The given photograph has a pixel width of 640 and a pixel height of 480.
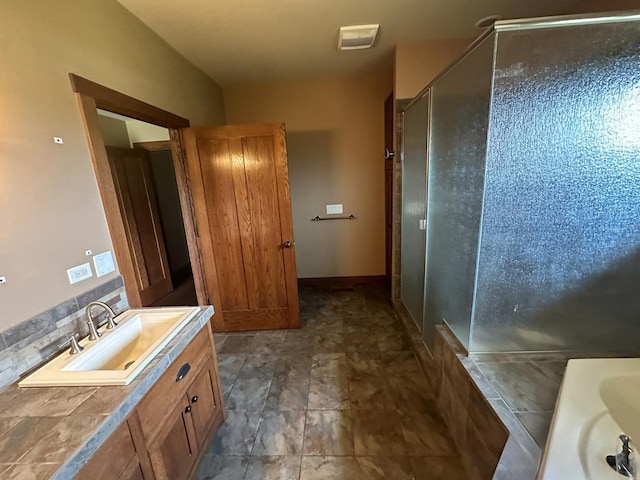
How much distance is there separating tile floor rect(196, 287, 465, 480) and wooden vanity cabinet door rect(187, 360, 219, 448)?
6.6 inches

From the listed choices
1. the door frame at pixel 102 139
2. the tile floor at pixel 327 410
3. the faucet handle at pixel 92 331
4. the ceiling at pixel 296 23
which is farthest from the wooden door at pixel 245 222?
the faucet handle at pixel 92 331

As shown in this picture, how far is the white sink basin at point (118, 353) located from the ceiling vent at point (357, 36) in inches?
91.6

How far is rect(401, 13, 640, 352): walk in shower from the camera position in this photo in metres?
1.13

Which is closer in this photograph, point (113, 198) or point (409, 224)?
point (113, 198)

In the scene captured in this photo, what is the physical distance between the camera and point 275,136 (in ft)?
7.89

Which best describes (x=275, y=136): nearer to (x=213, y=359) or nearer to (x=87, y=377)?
(x=213, y=359)

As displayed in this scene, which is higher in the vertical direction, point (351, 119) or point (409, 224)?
point (351, 119)

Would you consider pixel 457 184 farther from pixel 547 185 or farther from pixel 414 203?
pixel 414 203

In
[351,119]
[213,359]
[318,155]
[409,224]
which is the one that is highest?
[351,119]

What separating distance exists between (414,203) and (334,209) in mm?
1358

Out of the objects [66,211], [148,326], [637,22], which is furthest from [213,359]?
[637,22]

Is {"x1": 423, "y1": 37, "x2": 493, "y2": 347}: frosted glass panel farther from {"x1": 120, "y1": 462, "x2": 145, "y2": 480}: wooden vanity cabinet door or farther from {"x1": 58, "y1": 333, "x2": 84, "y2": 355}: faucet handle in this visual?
{"x1": 58, "y1": 333, "x2": 84, "y2": 355}: faucet handle

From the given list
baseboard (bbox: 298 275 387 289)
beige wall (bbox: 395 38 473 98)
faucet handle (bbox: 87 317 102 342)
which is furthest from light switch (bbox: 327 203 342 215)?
faucet handle (bbox: 87 317 102 342)

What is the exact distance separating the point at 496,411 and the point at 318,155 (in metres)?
2.97
